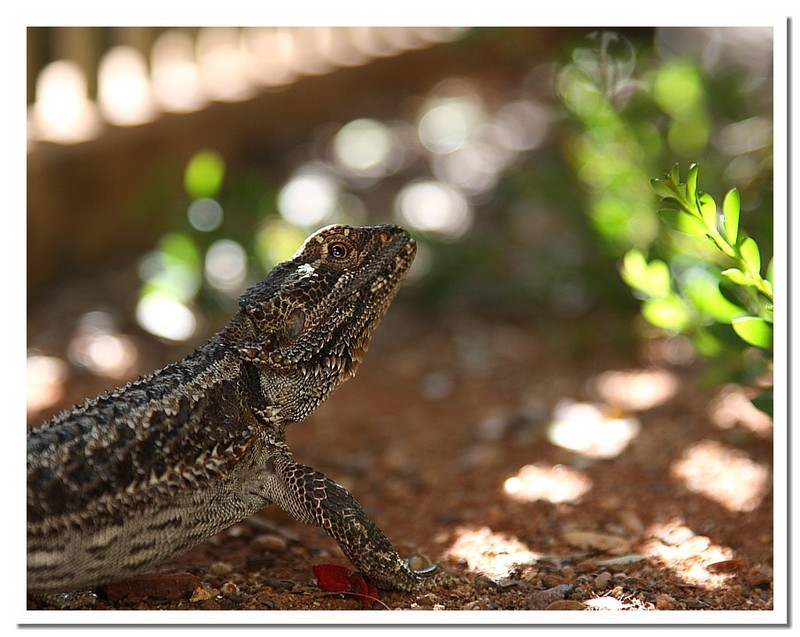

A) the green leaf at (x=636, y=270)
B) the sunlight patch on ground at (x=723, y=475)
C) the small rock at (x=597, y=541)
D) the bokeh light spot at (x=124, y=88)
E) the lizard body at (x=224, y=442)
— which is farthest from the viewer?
the bokeh light spot at (x=124, y=88)

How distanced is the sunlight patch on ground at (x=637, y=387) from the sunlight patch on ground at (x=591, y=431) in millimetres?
217

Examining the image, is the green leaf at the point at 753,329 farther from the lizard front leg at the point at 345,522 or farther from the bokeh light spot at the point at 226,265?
the bokeh light spot at the point at 226,265

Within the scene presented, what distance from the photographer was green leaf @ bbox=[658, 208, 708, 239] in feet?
10.00

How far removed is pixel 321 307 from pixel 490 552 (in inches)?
49.7

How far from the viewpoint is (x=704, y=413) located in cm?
502

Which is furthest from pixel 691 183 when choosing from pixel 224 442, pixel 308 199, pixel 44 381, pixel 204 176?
pixel 308 199

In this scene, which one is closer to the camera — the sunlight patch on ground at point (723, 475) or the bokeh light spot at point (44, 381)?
the sunlight patch on ground at point (723, 475)

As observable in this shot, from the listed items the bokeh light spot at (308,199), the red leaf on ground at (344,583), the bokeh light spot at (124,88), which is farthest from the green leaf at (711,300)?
the bokeh light spot at (124,88)

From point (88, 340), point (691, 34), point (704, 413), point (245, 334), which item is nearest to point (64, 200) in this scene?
point (88, 340)

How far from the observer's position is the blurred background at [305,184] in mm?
5645

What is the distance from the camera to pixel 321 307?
3355 millimetres

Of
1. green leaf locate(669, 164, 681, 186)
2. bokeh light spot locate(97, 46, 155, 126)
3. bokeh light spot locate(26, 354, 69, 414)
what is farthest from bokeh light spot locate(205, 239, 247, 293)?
green leaf locate(669, 164, 681, 186)
